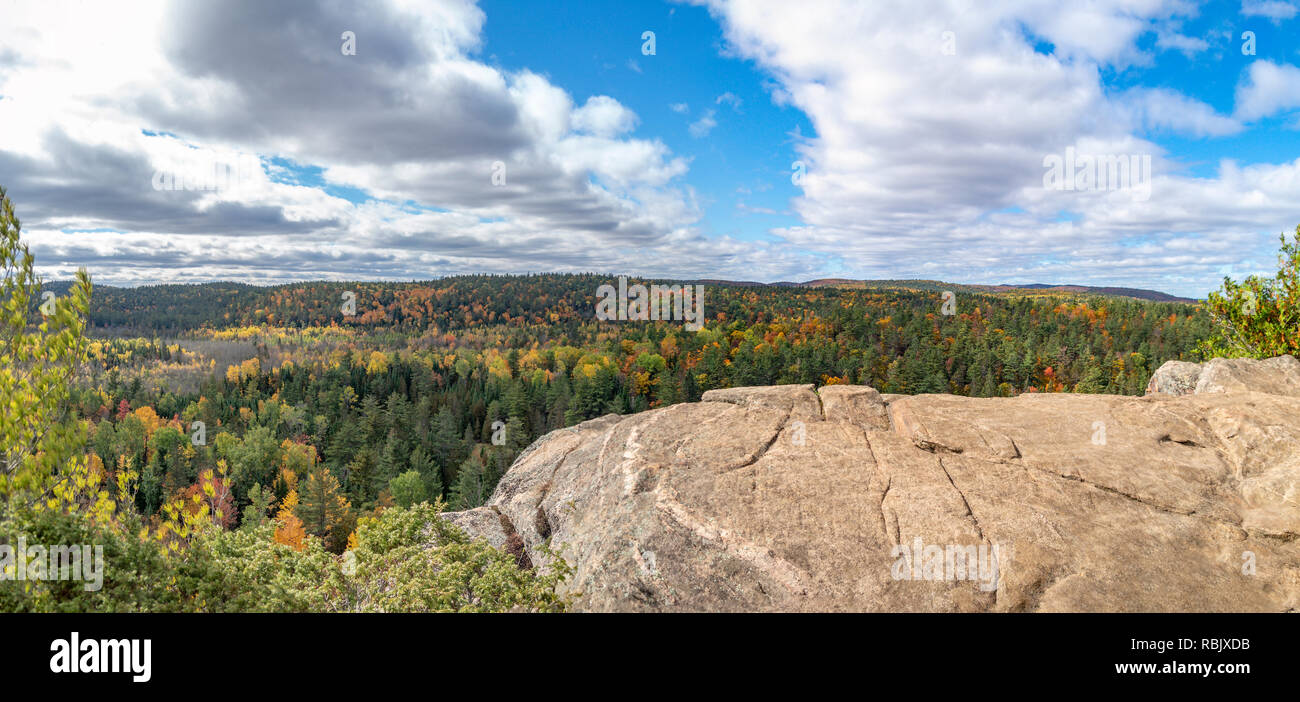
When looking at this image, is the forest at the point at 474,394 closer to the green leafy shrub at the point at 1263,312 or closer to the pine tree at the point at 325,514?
the pine tree at the point at 325,514

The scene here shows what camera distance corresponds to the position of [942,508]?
1213 cm

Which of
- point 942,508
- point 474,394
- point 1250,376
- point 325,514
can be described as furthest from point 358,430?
point 1250,376

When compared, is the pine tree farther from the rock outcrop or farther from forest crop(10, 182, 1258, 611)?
the rock outcrop

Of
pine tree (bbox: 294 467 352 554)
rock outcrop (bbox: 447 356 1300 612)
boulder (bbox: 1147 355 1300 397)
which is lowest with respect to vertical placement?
pine tree (bbox: 294 467 352 554)

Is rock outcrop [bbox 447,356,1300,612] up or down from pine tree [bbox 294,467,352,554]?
up

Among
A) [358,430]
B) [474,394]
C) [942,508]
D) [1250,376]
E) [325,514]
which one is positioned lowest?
[325,514]

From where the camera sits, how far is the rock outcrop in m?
10.5

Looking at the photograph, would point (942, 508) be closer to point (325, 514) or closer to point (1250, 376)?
point (1250, 376)

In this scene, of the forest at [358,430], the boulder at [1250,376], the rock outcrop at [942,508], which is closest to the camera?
the forest at [358,430]

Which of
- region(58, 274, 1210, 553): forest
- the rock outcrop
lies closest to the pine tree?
region(58, 274, 1210, 553): forest

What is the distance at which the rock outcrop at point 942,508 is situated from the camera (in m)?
10.5

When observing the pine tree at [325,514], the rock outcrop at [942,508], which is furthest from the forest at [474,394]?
the rock outcrop at [942,508]
